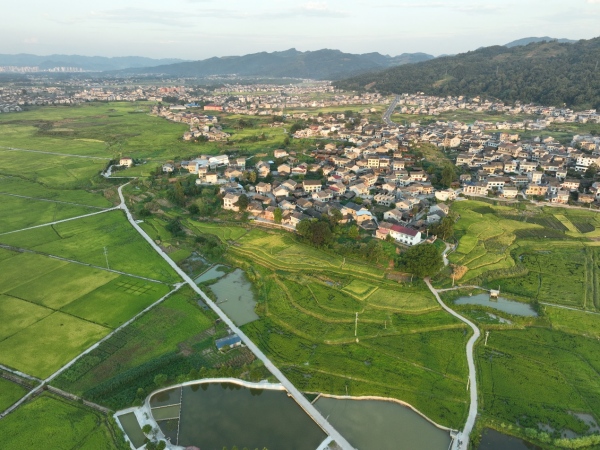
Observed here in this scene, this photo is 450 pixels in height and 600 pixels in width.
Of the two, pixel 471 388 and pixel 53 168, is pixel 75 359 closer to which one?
pixel 471 388

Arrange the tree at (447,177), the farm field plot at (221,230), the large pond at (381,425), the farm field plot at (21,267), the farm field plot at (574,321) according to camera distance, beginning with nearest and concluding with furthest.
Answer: the large pond at (381,425) < the farm field plot at (574,321) < the farm field plot at (21,267) < the farm field plot at (221,230) < the tree at (447,177)

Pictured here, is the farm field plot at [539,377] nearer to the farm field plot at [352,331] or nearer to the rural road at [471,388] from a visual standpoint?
the rural road at [471,388]

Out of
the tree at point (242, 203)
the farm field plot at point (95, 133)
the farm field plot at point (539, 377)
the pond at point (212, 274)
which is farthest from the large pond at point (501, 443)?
the farm field plot at point (95, 133)

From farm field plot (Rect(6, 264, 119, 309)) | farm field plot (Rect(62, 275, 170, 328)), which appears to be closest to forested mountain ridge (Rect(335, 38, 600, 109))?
farm field plot (Rect(62, 275, 170, 328))

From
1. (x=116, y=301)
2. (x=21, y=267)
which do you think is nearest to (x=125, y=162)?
(x=21, y=267)

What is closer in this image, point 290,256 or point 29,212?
point 290,256

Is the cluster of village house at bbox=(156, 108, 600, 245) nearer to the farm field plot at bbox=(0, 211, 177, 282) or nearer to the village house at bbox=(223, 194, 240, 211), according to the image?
the village house at bbox=(223, 194, 240, 211)
